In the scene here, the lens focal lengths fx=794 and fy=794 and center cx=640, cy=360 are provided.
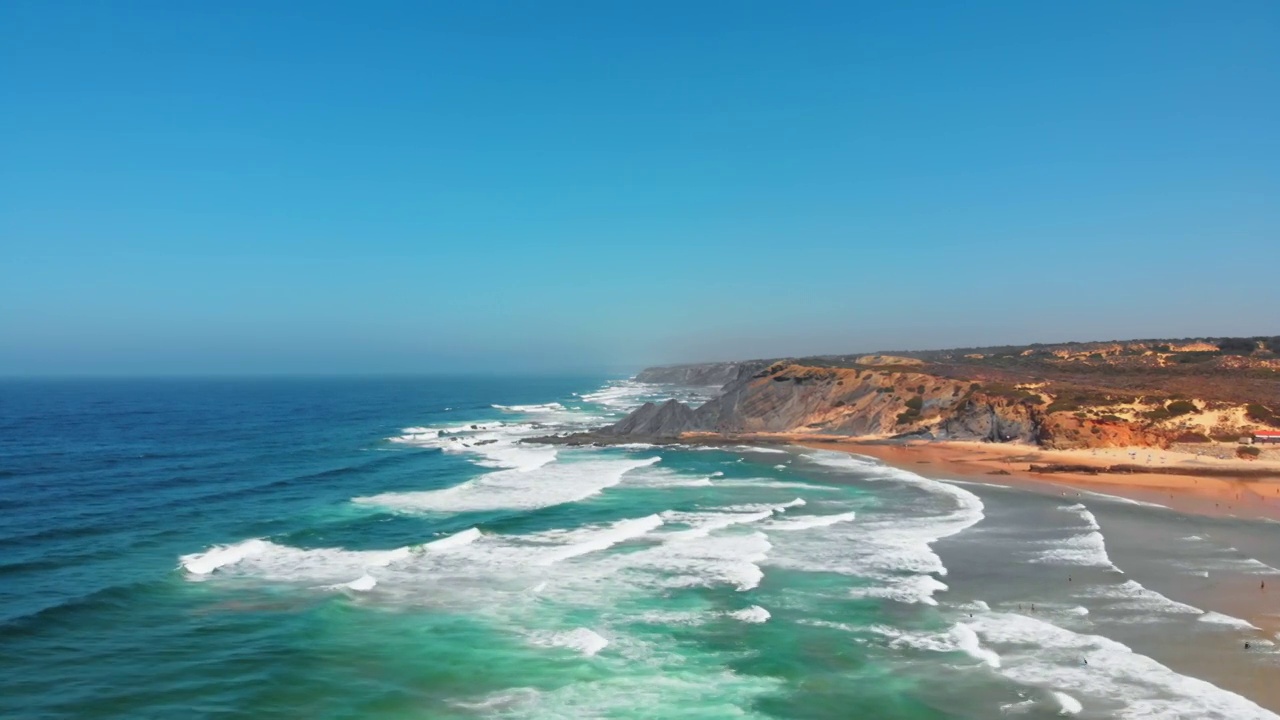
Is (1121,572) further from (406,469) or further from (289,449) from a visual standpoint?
(289,449)

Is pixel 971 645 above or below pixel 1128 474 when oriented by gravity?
below

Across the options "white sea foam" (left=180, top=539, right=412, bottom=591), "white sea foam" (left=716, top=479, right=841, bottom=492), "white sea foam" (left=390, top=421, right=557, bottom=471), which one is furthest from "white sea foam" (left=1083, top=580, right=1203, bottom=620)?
"white sea foam" (left=390, top=421, right=557, bottom=471)

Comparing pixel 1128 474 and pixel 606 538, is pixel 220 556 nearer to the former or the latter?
pixel 606 538

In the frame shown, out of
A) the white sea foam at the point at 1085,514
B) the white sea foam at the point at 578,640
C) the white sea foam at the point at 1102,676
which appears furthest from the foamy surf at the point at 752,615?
the white sea foam at the point at 1085,514

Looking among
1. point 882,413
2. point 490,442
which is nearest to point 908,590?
point 882,413

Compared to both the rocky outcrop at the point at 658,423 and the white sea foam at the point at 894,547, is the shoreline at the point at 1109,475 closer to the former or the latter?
the white sea foam at the point at 894,547

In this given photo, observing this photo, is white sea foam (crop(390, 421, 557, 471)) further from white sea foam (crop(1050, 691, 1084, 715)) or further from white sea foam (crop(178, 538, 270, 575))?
white sea foam (crop(1050, 691, 1084, 715))

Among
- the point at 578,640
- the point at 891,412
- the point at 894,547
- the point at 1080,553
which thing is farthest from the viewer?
the point at 891,412
